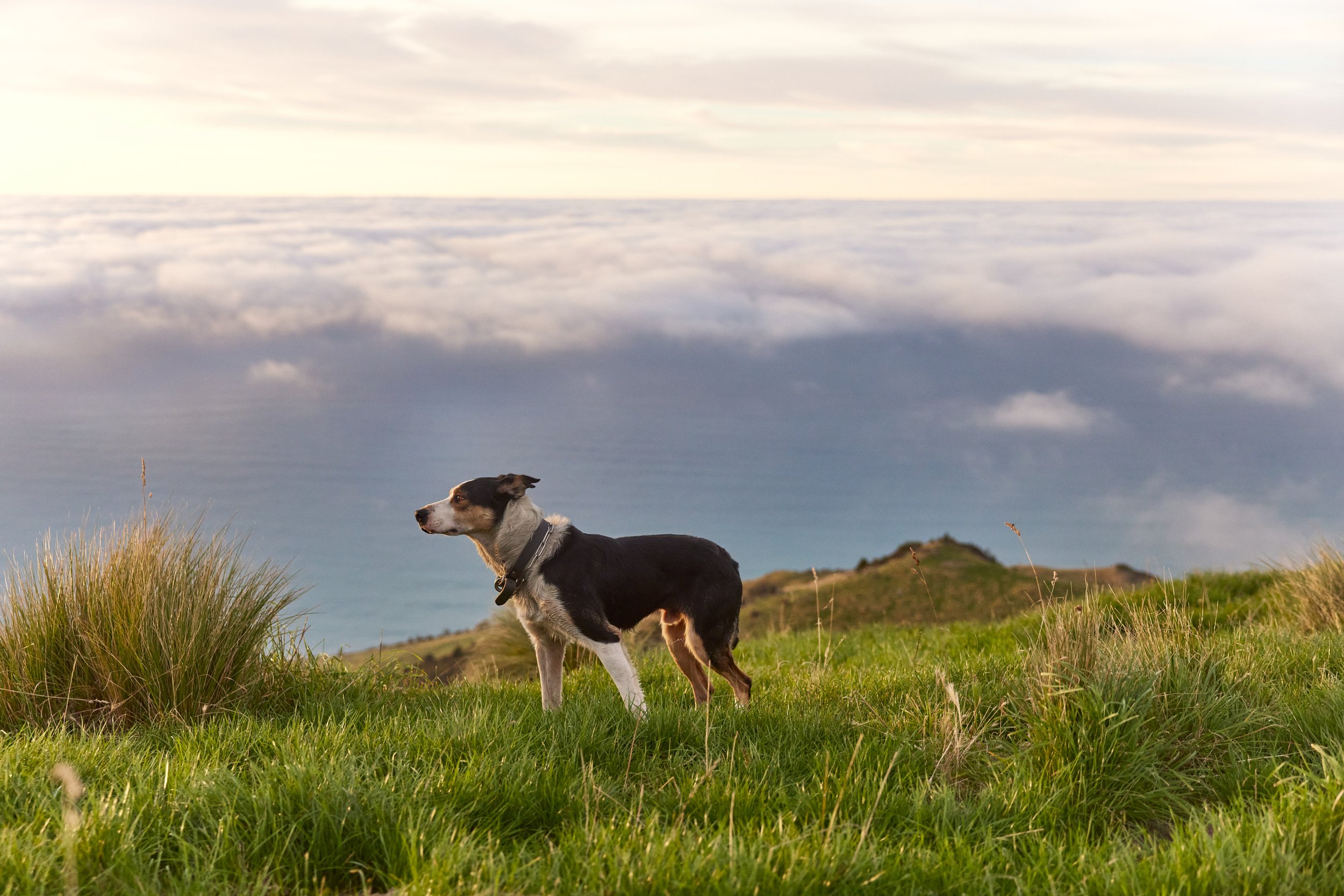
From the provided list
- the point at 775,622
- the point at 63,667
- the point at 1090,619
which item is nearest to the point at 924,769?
the point at 1090,619

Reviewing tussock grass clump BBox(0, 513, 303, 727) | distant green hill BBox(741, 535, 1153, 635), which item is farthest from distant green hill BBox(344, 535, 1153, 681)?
tussock grass clump BBox(0, 513, 303, 727)

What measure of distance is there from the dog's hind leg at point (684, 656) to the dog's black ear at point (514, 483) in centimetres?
131

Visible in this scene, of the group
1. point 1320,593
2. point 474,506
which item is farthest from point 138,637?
point 1320,593

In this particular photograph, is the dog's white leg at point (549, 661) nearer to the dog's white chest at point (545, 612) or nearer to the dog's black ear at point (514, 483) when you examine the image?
the dog's white chest at point (545, 612)

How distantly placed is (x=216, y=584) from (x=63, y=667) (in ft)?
3.64

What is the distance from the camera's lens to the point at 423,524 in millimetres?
6527

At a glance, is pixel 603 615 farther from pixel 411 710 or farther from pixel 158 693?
pixel 158 693

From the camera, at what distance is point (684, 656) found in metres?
7.01

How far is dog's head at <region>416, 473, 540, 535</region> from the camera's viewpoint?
6.53m

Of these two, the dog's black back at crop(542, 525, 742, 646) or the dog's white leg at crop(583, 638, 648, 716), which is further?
the dog's black back at crop(542, 525, 742, 646)

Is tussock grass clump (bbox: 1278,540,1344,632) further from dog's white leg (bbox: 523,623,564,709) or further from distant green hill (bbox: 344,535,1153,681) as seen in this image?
dog's white leg (bbox: 523,623,564,709)

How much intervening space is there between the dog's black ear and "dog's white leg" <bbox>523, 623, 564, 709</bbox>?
908mm

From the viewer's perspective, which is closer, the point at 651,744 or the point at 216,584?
the point at 651,744

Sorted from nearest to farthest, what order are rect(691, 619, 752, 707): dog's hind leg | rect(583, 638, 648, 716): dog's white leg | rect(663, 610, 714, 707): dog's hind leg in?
1. rect(583, 638, 648, 716): dog's white leg
2. rect(691, 619, 752, 707): dog's hind leg
3. rect(663, 610, 714, 707): dog's hind leg
